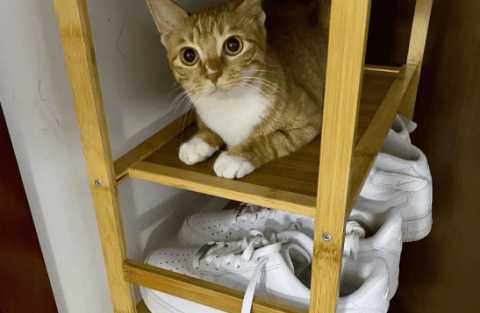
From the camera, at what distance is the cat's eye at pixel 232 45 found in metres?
0.77

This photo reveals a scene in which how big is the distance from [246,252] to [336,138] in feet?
1.16

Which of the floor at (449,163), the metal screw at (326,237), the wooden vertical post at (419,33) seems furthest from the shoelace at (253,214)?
the floor at (449,163)

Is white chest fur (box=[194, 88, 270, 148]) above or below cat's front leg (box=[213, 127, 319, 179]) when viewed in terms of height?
above

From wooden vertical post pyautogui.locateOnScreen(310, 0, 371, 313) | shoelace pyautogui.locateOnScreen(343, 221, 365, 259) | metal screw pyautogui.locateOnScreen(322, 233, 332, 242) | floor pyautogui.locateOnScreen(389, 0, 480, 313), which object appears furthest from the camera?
floor pyautogui.locateOnScreen(389, 0, 480, 313)

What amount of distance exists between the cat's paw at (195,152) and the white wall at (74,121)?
182mm

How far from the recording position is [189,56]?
2.53 ft

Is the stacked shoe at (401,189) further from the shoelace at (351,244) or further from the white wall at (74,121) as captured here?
the white wall at (74,121)

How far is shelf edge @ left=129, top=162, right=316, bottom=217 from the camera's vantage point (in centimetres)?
64

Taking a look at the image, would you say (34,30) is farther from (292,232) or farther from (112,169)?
(292,232)

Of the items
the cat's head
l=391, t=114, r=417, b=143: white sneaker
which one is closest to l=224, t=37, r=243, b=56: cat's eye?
the cat's head

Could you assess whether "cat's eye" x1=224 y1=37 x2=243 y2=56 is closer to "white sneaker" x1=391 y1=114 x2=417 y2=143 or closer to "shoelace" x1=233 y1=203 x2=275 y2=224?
"shoelace" x1=233 y1=203 x2=275 y2=224

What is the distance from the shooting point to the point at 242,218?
1.00 m

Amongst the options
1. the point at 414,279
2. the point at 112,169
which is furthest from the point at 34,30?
the point at 414,279

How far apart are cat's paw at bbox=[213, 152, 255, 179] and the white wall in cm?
27
